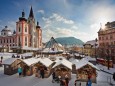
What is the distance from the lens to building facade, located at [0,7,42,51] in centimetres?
7306

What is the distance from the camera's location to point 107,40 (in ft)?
173

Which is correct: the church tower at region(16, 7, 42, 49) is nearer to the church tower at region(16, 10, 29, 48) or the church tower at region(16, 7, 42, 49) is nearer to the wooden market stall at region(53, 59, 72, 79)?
the church tower at region(16, 10, 29, 48)

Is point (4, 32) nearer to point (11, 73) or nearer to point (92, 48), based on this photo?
point (92, 48)

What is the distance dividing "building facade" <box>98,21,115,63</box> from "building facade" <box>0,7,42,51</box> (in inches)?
1398

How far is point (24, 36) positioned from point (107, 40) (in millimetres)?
43283

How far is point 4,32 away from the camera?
97938 millimetres

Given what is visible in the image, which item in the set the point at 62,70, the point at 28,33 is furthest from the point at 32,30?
the point at 62,70

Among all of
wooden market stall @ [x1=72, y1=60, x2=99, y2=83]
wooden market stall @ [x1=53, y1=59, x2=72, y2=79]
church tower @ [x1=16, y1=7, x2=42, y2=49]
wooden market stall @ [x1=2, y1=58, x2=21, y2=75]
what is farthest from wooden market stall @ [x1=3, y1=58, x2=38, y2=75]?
church tower @ [x1=16, y1=7, x2=42, y2=49]

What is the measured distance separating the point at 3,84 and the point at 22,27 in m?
57.6

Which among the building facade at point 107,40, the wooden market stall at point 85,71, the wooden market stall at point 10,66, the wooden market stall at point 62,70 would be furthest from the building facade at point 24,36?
the wooden market stall at point 85,71

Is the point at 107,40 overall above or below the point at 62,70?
above

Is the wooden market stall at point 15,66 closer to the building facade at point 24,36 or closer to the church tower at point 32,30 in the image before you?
the building facade at point 24,36

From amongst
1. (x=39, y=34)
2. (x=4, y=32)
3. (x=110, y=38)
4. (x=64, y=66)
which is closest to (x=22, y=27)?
(x=39, y=34)

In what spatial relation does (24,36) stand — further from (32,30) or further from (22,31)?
(32,30)
